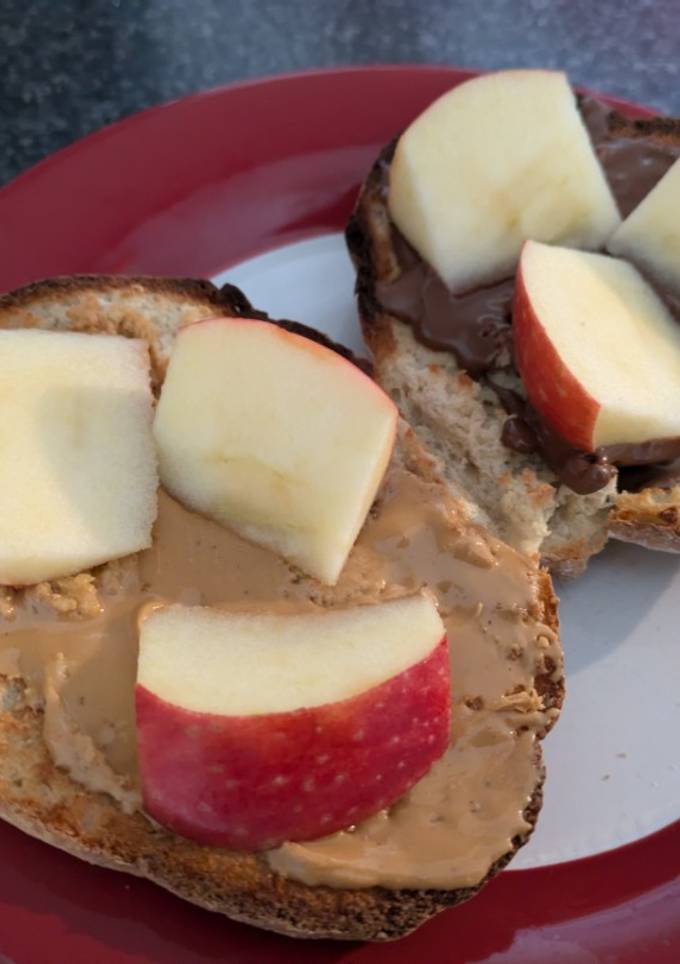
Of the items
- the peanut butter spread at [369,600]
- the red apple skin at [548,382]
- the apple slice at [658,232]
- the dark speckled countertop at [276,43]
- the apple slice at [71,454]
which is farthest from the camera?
the dark speckled countertop at [276,43]

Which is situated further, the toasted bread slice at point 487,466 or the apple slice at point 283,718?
the toasted bread slice at point 487,466

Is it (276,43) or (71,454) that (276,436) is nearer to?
(71,454)

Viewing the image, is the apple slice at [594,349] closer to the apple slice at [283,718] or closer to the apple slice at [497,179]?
the apple slice at [497,179]

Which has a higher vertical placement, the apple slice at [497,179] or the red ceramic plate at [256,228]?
the apple slice at [497,179]

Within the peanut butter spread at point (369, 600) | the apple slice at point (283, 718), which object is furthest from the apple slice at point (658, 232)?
the apple slice at point (283, 718)

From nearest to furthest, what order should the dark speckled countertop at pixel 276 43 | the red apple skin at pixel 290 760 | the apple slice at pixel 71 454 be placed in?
the red apple skin at pixel 290 760, the apple slice at pixel 71 454, the dark speckled countertop at pixel 276 43

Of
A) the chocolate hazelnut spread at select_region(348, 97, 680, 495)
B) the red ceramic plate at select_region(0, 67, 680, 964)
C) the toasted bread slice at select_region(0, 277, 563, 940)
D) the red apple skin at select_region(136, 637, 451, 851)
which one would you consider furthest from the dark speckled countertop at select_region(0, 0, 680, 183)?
the red apple skin at select_region(136, 637, 451, 851)

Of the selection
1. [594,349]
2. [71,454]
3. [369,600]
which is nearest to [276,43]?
[594,349]

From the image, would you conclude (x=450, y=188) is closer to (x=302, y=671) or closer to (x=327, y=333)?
(x=327, y=333)
